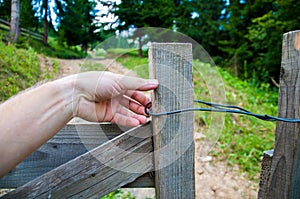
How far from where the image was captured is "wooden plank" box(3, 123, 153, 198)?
2.53ft

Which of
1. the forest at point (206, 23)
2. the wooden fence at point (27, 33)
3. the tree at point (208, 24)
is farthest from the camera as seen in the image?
the tree at point (208, 24)

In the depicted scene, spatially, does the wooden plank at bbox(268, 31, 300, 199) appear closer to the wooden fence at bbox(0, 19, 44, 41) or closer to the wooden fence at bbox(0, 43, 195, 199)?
the wooden fence at bbox(0, 43, 195, 199)

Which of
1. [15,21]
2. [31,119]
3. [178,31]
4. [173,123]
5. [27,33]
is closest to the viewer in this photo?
[31,119]

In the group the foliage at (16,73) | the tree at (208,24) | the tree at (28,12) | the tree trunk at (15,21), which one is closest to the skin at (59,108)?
the foliage at (16,73)

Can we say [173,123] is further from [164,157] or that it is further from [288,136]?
[288,136]

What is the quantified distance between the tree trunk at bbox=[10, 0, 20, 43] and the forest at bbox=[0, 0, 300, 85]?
8 centimetres

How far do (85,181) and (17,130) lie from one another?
28 centimetres

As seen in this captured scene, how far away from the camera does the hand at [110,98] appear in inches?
29.1

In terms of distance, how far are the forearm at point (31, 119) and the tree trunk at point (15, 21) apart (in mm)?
3469

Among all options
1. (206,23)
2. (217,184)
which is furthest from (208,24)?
(217,184)

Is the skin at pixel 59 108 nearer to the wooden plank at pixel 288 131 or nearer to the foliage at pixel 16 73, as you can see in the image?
the wooden plank at pixel 288 131

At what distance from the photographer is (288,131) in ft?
2.35

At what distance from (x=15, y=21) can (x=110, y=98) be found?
4.87 m

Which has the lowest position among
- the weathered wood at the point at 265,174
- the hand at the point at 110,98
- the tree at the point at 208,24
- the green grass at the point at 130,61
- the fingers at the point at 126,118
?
the weathered wood at the point at 265,174
